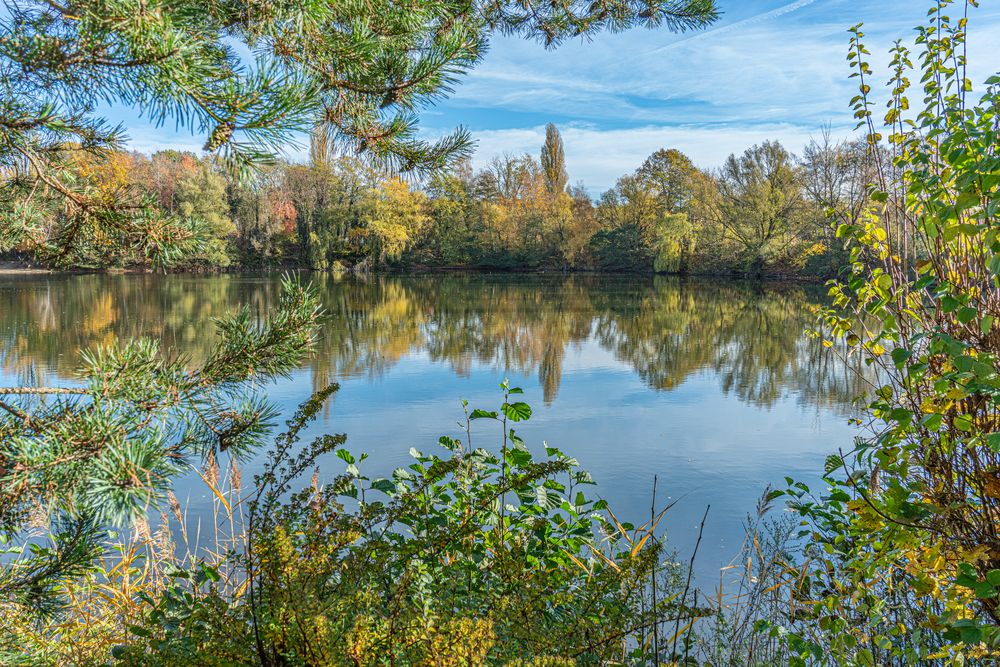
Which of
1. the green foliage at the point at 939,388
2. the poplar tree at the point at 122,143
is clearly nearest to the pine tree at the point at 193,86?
the poplar tree at the point at 122,143

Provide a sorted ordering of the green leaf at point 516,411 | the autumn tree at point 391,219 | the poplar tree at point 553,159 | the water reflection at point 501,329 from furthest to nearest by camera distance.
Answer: the poplar tree at point 553,159 → the autumn tree at point 391,219 → the water reflection at point 501,329 → the green leaf at point 516,411

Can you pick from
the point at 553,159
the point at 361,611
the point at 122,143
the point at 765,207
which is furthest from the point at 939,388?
the point at 553,159

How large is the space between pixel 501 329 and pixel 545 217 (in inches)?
1038

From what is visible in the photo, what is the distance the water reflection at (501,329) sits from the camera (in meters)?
11.9

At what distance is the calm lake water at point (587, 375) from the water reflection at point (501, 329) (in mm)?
70

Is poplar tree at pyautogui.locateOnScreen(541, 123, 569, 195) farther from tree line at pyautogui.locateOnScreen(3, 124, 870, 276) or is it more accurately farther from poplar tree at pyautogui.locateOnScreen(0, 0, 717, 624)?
poplar tree at pyautogui.locateOnScreen(0, 0, 717, 624)

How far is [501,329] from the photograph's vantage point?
17719 millimetres

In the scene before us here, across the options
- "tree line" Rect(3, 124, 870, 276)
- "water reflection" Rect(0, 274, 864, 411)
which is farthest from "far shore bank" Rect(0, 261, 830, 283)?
"water reflection" Rect(0, 274, 864, 411)

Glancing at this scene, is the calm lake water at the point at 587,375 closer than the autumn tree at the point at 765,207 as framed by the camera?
Yes

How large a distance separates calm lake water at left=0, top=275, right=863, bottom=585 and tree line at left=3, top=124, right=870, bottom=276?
797cm

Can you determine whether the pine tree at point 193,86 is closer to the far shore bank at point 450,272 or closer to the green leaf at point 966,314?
the green leaf at point 966,314

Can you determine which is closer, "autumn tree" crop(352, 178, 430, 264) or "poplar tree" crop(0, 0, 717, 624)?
"poplar tree" crop(0, 0, 717, 624)

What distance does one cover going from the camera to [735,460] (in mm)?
7102

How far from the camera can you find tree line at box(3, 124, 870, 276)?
32312 mm
